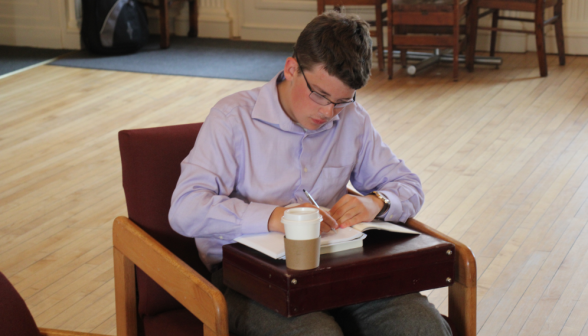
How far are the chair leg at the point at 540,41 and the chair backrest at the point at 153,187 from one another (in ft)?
12.6

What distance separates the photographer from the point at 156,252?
1.29 metres

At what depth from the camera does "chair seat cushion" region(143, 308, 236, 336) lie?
137cm

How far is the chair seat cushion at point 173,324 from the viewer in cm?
137

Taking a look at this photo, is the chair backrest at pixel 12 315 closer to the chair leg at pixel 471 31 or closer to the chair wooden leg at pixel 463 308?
the chair wooden leg at pixel 463 308

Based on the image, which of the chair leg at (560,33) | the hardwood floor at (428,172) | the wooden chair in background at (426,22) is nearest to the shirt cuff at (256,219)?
the hardwood floor at (428,172)

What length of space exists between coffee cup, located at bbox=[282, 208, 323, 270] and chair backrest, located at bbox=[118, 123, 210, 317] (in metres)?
0.47

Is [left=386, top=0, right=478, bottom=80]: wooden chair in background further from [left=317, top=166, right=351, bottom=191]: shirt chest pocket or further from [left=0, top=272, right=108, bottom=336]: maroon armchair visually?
[left=0, top=272, right=108, bottom=336]: maroon armchair

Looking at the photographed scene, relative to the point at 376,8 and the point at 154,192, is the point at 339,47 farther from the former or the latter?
the point at 376,8

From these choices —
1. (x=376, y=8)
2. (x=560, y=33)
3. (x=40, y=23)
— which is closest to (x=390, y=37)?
(x=376, y=8)

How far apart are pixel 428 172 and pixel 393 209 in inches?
70.7

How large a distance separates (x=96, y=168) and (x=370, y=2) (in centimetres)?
255

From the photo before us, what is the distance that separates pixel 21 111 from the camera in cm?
424

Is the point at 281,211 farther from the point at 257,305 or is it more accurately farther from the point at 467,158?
the point at 467,158

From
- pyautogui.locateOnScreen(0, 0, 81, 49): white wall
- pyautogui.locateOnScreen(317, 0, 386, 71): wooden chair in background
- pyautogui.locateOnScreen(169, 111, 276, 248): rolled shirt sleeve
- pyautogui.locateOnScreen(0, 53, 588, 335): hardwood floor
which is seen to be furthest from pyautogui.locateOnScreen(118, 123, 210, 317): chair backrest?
pyautogui.locateOnScreen(0, 0, 81, 49): white wall
